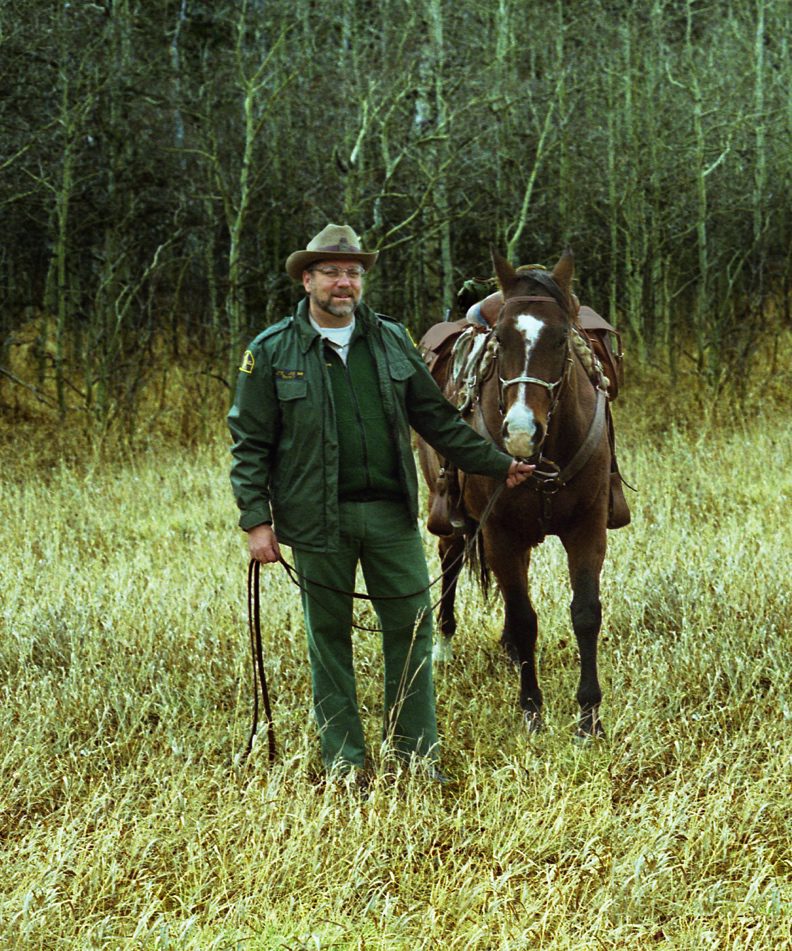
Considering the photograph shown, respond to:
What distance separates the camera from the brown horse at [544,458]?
4277 mm

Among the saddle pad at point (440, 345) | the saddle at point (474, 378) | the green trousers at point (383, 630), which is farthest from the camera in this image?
the saddle pad at point (440, 345)

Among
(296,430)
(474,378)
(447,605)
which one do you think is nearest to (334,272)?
(296,430)

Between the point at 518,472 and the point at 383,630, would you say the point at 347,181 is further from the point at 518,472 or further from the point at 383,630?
the point at 383,630

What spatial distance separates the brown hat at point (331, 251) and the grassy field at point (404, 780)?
1.81m

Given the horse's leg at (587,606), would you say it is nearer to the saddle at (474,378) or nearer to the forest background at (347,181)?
the saddle at (474,378)

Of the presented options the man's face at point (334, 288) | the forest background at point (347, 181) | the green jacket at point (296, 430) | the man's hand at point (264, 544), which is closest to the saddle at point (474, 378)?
the green jacket at point (296, 430)

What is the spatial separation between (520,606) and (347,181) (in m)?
8.30

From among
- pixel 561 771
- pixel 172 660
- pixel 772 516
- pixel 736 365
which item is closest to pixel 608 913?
pixel 561 771

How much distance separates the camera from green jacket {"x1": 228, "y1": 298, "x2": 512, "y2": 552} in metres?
4.07

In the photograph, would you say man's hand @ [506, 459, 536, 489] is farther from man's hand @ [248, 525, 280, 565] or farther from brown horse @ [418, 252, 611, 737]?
man's hand @ [248, 525, 280, 565]

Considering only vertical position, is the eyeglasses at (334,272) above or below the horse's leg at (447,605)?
above

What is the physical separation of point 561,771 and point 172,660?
84.4 inches

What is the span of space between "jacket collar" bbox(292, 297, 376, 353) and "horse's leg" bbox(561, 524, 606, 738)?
1353 mm

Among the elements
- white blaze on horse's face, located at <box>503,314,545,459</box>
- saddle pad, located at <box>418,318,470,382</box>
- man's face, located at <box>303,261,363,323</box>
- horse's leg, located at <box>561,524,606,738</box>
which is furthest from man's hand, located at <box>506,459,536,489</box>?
saddle pad, located at <box>418,318,470,382</box>
